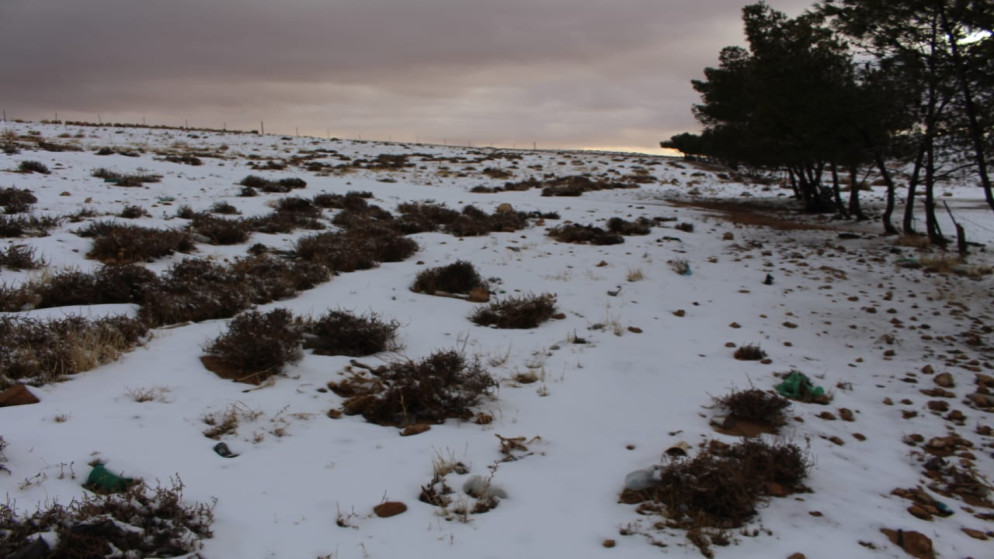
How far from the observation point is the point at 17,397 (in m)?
3.65

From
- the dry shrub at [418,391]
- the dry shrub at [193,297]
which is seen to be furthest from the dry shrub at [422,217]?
the dry shrub at [418,391]

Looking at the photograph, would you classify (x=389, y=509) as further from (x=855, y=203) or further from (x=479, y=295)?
(x=855, y=203)

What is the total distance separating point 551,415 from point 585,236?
27.4 ft

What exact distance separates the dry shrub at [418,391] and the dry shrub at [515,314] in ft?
5.93

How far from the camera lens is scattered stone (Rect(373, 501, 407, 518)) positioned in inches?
118

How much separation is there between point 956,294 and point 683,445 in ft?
24.0

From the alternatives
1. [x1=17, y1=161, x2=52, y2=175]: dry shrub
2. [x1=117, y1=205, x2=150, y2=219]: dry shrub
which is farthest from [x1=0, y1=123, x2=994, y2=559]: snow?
[x1=17, y1=161, x2=52, y2=175]: dry shrub

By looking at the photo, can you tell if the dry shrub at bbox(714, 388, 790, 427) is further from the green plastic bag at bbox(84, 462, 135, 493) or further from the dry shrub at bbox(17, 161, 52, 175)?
the dry shrub at bbox(17, 161, 52, 175)

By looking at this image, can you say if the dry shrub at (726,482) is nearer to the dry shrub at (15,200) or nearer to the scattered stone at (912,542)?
the scattered stone at (912,542)

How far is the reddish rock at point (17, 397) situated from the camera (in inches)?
142

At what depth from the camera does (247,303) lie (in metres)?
6.25

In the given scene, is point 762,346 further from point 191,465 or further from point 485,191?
point 485,191

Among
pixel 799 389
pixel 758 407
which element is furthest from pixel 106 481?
pixel 799 389

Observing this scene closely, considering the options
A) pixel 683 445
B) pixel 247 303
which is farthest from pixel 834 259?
pixel 247 303
